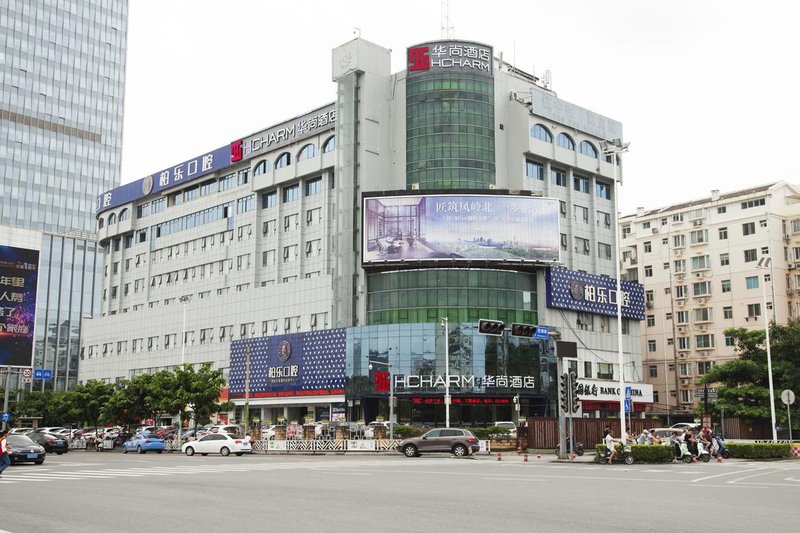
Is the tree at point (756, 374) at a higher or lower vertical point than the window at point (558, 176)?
lower

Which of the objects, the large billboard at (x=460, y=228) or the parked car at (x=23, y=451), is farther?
the large billboard at (x=460, y=228)

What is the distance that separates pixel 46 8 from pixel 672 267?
10865 cm

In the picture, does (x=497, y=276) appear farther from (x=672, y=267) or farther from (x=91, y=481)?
(x=91, y=481)

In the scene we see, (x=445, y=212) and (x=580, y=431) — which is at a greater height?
(x=445, y=212)

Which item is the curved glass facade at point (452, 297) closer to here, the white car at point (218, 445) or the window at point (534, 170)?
the window at point (534, 170)

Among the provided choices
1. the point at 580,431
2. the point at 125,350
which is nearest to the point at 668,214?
the point at 580,431

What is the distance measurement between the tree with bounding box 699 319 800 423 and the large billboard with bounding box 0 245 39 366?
44864 millimetres

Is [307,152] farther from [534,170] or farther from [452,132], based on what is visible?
[534,170]

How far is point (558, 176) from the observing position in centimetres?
8181

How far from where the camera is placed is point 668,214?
94375 mm

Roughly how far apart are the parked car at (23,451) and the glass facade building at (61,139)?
108m

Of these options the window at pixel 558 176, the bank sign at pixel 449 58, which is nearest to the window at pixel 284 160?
the bank sign at pixel 449 58

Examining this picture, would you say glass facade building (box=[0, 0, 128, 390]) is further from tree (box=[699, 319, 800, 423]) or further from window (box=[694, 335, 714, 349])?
tree (box=[699, 319, 800, 423])

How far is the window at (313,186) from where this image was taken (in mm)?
80831
